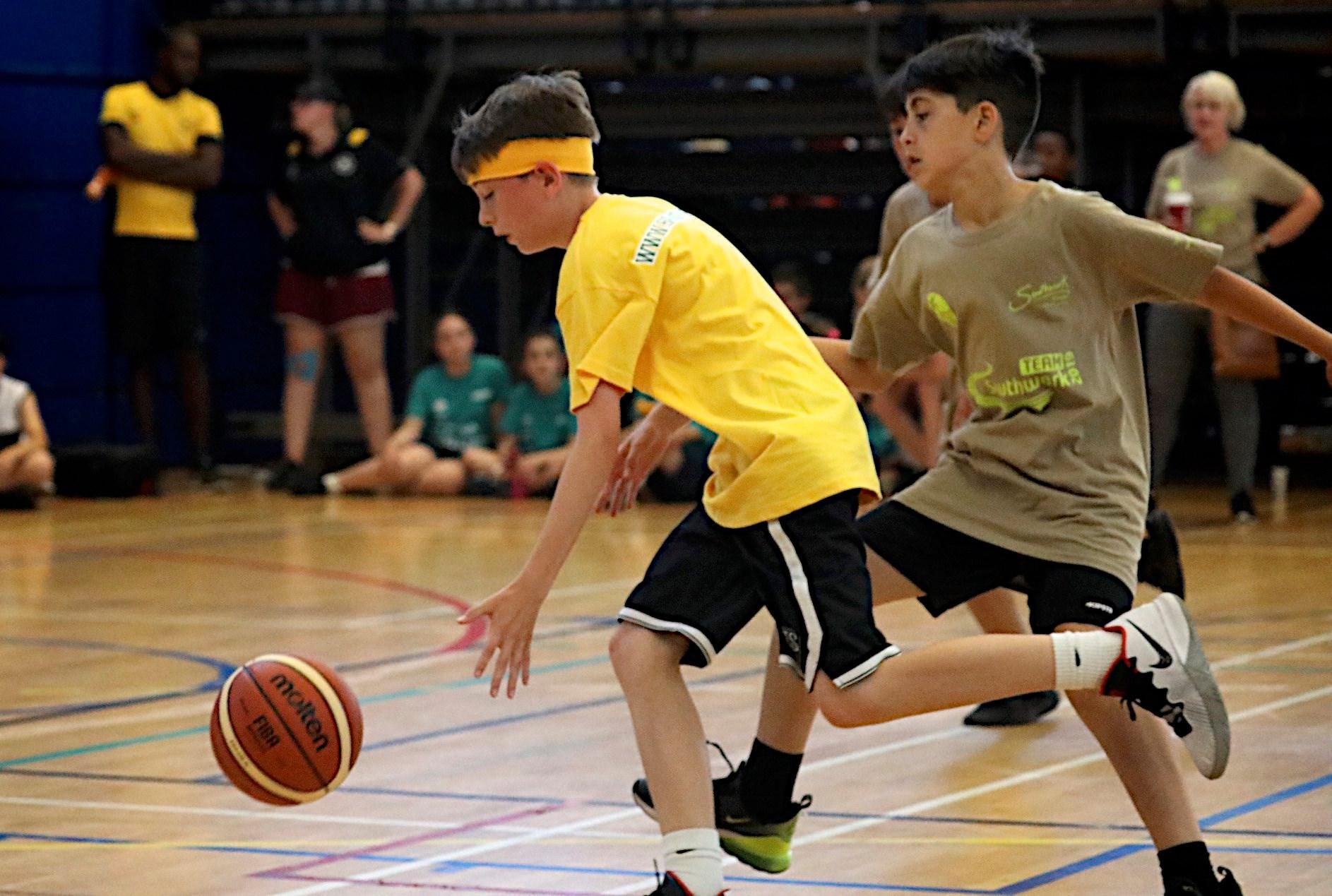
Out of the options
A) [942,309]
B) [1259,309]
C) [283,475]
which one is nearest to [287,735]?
[942,309]

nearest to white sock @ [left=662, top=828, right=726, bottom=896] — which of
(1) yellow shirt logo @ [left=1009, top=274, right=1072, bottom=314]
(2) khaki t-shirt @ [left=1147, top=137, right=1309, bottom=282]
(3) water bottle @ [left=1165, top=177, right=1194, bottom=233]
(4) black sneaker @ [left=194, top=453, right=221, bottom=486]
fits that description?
(1) yellow shirt logo @ [left=1009, top=274, right=1072, bottom=314]

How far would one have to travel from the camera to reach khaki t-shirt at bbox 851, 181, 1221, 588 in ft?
13.0

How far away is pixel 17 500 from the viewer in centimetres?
1214

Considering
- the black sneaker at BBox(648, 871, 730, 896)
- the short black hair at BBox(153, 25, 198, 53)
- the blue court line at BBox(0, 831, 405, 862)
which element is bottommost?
the blue court line at BBox(0, 831, 405, 862)

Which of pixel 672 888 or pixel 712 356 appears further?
pixel 712 356

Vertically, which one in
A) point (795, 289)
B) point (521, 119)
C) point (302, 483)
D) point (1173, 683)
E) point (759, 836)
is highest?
point (521, 119)

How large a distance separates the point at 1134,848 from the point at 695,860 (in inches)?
42.2

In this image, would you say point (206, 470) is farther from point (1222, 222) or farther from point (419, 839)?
point (419, 839)

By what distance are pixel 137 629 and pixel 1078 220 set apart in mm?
4407

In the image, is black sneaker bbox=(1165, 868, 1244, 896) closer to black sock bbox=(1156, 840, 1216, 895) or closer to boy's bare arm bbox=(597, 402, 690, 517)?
black sock bbox=(1156, 840, 1216, 895)

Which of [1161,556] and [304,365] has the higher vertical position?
[1161,556]

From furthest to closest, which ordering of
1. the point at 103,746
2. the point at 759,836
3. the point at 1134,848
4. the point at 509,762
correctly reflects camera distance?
the point at 103,746
the point at 509,762
the point at 1134,848
the point at 759,836

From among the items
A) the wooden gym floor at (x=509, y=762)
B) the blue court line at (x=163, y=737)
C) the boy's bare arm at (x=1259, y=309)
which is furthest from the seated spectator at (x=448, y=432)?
the boy's bare arm at (x=1259, y=309)

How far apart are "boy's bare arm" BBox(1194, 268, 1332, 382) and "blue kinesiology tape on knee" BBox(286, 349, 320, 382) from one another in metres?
9.33
